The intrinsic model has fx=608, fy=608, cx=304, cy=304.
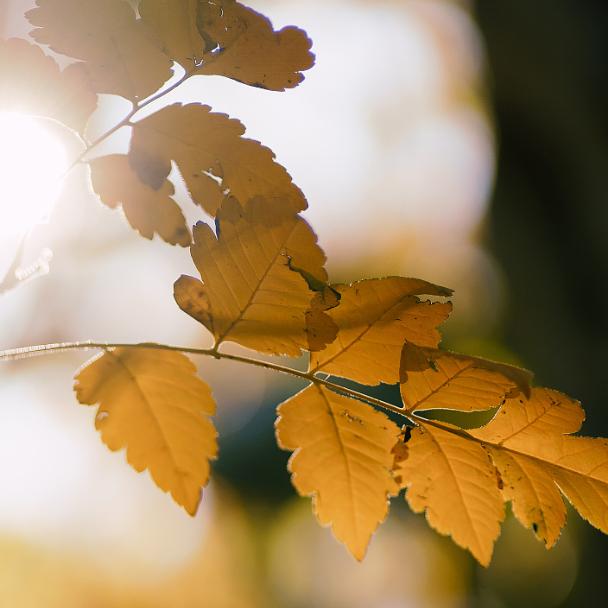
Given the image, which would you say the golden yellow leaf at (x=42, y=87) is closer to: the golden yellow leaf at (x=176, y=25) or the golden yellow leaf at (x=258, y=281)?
the golden yellow leaf at (x=176, y=25)

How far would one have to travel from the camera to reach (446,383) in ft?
1.96

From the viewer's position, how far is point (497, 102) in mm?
4516

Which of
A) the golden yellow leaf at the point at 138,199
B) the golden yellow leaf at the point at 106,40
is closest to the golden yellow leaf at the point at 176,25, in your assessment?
the golden yellow leaf at the point at 106,40

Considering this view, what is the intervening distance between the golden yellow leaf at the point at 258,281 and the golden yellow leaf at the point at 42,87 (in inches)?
7.9

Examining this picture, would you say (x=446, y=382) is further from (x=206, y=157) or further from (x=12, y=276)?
(x=12, y=276)

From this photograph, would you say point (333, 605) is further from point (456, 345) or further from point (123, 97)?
point (123, 97)

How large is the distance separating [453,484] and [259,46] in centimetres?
47

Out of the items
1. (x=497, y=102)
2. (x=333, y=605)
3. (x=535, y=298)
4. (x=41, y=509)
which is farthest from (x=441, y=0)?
(x=333, y=605)

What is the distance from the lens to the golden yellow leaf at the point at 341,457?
60cm

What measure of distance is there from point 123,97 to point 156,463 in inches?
14.4

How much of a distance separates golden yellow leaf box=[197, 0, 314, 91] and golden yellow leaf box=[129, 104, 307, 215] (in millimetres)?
54

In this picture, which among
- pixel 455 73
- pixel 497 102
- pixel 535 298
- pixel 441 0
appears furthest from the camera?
pixel 455 73

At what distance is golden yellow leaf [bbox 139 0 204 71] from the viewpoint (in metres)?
0.57

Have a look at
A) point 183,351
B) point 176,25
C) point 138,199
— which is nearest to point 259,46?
point 176,25
